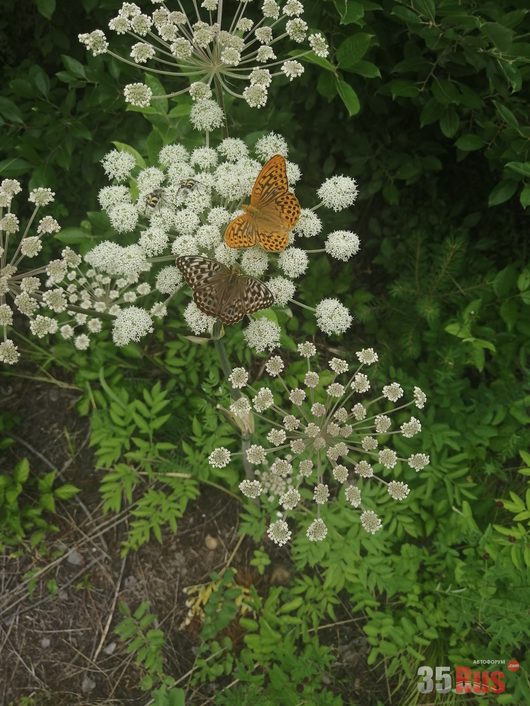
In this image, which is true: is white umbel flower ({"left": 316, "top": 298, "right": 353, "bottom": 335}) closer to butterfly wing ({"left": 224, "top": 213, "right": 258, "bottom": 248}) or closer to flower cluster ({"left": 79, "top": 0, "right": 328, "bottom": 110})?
butterfly wing ({"left": 224, "top": 213, "right": 258, "bottom": 248})

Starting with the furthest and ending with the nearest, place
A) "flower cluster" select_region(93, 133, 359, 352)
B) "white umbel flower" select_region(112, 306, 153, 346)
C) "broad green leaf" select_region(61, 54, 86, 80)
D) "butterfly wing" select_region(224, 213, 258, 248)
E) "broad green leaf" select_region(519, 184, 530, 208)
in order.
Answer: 1. "broad green leaf" select_region(61, 54, 86, 80)
2. "broad green leaf" select_region(519, 184, 530, 208)
3. "white umbel flower" select_region(112, 306, 153, 346)
4. "flower cluster" select_region(93, 133, 359, 352)
5. "butterfly wing" select_region(224, 213, 258, 248)

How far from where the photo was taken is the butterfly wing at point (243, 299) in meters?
2.26

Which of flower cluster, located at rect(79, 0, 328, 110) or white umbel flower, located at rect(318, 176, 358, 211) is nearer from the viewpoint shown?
flower cluster, located at rect(79, 0, 328, 110)

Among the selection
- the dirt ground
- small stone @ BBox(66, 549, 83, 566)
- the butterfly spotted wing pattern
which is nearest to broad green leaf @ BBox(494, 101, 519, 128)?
the butterfly spotted wing pattern

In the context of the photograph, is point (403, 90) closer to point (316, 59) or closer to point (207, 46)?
point (316, 59)

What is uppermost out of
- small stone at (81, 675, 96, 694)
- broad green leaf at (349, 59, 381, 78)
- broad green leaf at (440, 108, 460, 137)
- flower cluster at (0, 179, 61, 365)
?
broad green leaf at (349, 59, 381, 78)

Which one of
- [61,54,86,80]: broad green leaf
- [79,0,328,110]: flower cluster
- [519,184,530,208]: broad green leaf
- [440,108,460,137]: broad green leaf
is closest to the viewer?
[79,0,328,110]: flower cluster

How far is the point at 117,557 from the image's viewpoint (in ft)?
13.0

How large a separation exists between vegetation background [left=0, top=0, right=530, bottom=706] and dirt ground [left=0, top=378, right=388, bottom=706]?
0.5 inches

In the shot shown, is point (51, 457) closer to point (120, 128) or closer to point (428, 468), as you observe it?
point (120, 128)

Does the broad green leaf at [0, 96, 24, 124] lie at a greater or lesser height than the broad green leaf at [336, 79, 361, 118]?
lesser

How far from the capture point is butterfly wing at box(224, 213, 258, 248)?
2246 mm

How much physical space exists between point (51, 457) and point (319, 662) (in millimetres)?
2342

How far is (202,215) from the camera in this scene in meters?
2.58
